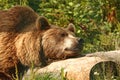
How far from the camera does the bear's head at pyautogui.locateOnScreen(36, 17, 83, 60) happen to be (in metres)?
7.07

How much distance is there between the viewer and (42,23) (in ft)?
23.9

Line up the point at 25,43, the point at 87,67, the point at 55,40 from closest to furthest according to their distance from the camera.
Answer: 1. the point at 87,67
2. the point at 55,40
3. the point at 25,43

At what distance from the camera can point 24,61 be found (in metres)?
7.24

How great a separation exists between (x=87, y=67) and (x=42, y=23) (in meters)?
1.32

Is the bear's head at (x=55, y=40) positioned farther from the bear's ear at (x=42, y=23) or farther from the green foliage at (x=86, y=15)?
the green foliage at (x=86, y=15)

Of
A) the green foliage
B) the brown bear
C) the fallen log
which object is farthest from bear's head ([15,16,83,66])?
the green foliage

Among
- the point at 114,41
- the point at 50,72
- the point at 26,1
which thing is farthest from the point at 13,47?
the point at 26,1

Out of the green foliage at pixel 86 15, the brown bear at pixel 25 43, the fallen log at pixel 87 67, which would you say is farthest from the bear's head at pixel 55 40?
the green foliage at pixel 86 15

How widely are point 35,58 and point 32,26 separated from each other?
0.51 metres

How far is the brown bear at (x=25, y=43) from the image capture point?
283 inches

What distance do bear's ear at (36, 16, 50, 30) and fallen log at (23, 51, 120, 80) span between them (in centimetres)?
66

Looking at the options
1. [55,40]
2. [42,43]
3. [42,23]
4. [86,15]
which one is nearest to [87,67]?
[55,40]

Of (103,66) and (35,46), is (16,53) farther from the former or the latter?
(103,66)

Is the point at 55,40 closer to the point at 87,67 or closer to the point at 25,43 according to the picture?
the point at 25,43
